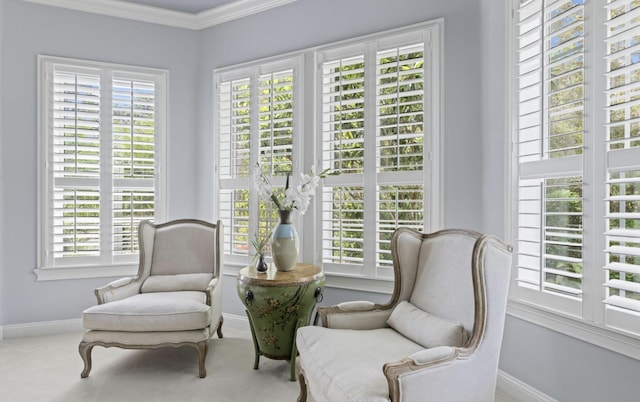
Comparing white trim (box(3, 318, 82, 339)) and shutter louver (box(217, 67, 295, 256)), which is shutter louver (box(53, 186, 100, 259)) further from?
shutter louver (box(217, 67, 295, 256))

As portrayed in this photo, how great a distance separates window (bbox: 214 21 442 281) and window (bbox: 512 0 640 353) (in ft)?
2.05

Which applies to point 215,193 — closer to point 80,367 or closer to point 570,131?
point 80,367

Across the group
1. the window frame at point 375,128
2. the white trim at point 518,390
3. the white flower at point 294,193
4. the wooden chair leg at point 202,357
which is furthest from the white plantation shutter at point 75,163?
the white trim at point 518,390

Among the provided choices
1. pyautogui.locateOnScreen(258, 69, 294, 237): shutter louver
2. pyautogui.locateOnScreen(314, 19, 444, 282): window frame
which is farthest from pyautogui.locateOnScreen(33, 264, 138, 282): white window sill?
pyautogui.locateOnScreen(314, 19, 444, 282): window frame

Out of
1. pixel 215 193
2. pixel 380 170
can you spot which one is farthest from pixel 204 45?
pixel 380 170

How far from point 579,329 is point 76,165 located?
4.11 meters

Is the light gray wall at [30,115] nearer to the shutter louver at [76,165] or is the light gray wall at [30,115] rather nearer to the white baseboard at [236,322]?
the shutter louver at [76,165]

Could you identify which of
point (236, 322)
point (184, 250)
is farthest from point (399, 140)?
point (236, 322)

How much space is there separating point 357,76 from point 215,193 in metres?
1.82

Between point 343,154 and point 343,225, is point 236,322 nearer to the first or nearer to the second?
point 343,225

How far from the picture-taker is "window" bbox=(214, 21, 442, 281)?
114 inches

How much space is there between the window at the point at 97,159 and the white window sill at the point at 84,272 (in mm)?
39

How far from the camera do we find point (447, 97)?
2779 millimetres

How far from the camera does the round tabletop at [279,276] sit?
2.57 m
